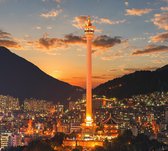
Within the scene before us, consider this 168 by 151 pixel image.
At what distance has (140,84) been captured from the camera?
52.4m

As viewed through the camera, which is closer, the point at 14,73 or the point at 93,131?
the point at 93,131

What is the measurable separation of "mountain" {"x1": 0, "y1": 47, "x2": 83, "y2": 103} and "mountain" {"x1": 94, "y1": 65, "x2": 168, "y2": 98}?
93.9ft

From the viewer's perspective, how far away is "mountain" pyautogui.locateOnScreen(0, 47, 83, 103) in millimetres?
86375

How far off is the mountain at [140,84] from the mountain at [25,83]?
93.9 feet

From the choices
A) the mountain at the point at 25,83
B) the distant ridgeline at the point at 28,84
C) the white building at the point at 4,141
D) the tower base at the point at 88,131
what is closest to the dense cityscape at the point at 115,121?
the white building at the point at 4,141

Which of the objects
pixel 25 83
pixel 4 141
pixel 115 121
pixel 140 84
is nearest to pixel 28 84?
pixel 25 83

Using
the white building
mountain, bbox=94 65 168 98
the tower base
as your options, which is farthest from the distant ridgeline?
the tower base

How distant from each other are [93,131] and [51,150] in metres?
6.89

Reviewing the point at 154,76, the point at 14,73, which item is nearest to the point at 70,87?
the point at 14,73

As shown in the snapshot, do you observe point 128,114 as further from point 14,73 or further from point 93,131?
point 14,73

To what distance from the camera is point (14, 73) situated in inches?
3514

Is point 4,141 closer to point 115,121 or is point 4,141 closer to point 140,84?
point 115,121

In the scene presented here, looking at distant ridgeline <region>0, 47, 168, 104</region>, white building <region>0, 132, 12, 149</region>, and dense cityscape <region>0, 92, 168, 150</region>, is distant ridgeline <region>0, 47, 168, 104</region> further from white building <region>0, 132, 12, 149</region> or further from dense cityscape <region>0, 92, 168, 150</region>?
white building <region>0, 132, 12, 149</region>

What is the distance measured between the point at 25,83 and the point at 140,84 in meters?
42.9
